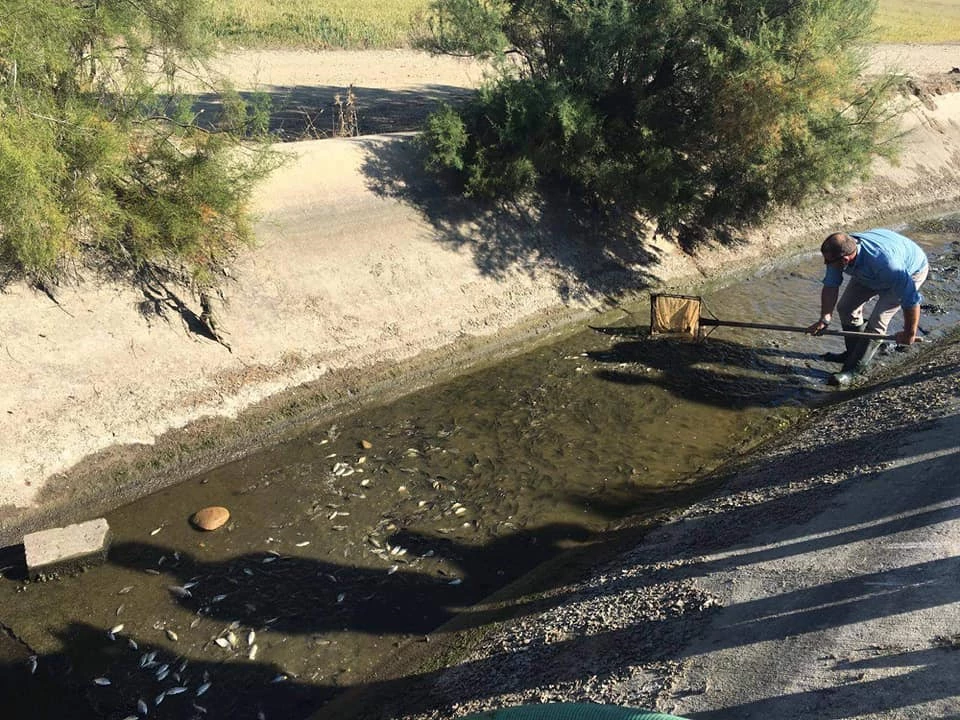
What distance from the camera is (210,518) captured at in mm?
10109

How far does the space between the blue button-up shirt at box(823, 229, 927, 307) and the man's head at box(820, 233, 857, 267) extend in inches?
8.6

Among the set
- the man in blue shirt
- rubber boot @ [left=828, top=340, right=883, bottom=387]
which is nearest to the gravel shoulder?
the man in blue shirt

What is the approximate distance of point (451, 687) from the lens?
7.23 meters

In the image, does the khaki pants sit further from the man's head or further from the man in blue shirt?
the man's head

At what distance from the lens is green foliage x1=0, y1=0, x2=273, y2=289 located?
10062 mm

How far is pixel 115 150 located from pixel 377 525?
6.46 meters

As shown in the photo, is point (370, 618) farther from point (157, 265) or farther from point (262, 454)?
point (157, 265)

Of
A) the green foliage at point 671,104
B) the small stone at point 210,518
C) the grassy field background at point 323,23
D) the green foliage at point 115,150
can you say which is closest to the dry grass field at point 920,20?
the grassy field background at point 323,23

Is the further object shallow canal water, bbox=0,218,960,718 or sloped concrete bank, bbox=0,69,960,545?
sloped concrete bank, bbox=0,69,960,545

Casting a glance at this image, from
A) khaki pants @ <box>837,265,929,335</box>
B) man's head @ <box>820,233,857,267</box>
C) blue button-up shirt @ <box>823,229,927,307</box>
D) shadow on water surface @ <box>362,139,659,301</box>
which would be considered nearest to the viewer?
man's head @ <box>820,233,857,267</box>

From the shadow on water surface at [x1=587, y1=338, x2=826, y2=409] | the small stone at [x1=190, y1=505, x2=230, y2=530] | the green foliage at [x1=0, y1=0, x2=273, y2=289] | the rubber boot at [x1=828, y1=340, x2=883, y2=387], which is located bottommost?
the small stone at [x1=190, y1=505, x2=230, y2=530]

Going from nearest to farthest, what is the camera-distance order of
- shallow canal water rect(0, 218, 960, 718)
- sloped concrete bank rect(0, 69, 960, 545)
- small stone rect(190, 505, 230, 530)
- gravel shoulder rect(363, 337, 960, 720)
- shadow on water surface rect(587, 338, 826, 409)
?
gravel shoulder rect(363, 337, 960, 720)
shallow canal water rect(0, 218, 960, 718)
small stone rect(190, 505, 230, 530)
sloped concrete bank rect(0, 69, 960, 545)
shadow on water surface rect(587, 338, 826, 409)

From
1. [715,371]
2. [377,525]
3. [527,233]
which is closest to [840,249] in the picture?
[715,371]

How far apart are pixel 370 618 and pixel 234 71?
20.6m
